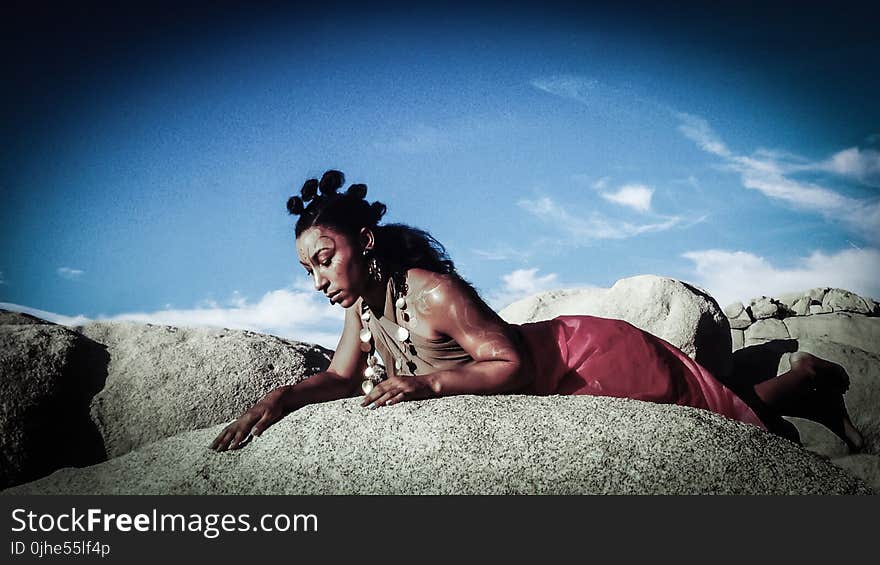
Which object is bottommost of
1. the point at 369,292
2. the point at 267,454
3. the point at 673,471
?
the point at 673,471

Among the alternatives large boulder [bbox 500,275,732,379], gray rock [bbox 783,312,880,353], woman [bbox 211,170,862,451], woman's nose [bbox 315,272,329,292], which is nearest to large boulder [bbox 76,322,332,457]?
woman [bbox 211,170,862,451]

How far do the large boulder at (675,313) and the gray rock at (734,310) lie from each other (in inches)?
21.1

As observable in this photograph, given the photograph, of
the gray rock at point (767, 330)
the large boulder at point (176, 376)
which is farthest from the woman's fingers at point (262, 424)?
the gray rock at point (767, 330)

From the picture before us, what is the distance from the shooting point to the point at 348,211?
121 inches

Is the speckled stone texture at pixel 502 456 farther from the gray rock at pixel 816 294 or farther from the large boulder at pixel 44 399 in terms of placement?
the gray rock at pixel 816 294

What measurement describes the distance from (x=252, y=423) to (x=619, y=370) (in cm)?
156

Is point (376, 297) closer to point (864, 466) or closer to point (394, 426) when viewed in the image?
point (394, 426)

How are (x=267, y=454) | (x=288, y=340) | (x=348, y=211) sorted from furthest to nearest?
(x=288, y=340), (x=348, y=211), (x=267, y=454)

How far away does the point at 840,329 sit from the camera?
14.7 feet

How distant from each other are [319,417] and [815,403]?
8.02ft

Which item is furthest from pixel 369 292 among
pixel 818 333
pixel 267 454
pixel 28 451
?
pixel 818 333

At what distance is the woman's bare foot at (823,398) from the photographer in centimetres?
346

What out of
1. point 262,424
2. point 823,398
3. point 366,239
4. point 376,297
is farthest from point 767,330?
point 262,424

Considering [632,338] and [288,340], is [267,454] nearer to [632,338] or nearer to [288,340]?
[632,338]
